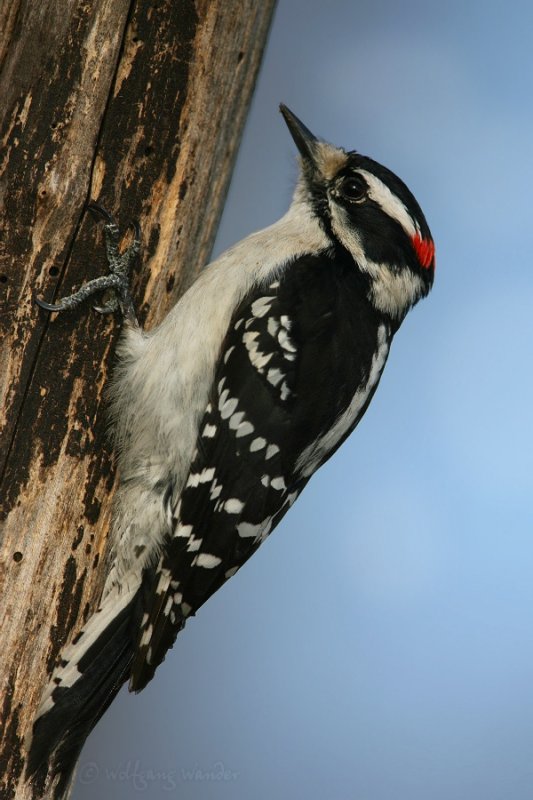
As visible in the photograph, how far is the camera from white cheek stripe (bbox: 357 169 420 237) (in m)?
2.16

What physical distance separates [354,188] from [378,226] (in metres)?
0.13

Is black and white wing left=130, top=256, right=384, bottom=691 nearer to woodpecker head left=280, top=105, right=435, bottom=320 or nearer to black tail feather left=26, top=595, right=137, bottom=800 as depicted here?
black tail feather left=26, top=595, right=137, bottom=800

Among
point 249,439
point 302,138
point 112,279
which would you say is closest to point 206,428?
point 249,439

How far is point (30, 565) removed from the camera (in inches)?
72.2

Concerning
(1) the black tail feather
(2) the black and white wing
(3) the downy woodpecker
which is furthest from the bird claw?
(1) the black tail feather

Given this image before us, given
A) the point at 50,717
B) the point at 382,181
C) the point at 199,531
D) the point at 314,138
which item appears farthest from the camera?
the point at 314,138

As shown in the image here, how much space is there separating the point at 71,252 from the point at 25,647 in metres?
0.87

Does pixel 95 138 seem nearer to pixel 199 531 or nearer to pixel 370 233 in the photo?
pixel 370 233

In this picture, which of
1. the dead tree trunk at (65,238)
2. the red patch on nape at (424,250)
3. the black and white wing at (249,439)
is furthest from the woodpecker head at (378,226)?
the dead tree trunk at (65,238)

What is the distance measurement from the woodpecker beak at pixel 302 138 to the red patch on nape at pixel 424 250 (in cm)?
37

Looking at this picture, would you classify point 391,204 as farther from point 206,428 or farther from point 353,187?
point 206,428

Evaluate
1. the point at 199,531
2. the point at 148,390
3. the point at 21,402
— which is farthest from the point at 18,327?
the point at 199,531

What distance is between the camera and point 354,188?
7.30 feet

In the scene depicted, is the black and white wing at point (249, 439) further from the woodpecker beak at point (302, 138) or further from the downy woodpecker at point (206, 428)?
the woodpecker beak at point (302, 138)
